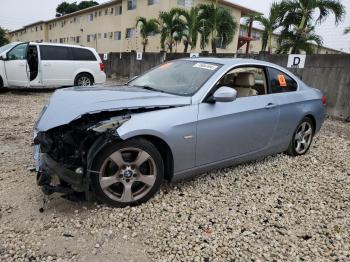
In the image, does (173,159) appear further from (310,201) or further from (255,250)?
(310,201)

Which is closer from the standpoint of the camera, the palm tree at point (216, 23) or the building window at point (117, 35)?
the palm tree at point (216, 23)

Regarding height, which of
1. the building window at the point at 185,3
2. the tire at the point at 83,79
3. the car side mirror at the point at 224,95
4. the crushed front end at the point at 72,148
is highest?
the building window at the point at 185,3

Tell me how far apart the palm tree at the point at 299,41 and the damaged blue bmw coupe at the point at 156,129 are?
1105cm

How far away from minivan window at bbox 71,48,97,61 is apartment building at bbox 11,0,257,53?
41.7 feet

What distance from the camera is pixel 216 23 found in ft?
60.9

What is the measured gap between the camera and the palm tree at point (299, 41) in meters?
14.1

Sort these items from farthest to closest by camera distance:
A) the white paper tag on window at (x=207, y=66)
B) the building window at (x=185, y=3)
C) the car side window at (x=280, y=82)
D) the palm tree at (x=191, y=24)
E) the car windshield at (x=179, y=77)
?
the building window at (x=185, y=3) → the palm tree at (x=191, y=24) → the car side window at (x=280, y=82) → the white paper tag on window at (x=207, y=66) → the car windshield at (x=179, y=77)

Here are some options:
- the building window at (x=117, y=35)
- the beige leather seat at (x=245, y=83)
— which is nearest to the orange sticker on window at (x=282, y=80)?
the beige leather seat at (x=245, y=83)

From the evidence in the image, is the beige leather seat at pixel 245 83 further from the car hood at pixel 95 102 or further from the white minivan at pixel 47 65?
the white minivan at pixel 47 65

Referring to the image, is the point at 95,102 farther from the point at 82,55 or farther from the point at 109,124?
the point at 82,55

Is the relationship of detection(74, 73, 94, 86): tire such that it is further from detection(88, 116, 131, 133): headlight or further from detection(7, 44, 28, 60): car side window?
detection(88, 116, 131, 133): headlight

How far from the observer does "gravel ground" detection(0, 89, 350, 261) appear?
2.64 meters

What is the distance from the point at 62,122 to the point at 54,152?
36cm

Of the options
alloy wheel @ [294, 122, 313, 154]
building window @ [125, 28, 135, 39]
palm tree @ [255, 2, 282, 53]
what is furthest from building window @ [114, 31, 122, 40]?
alloy wheel @ [294, 122, 313, 154]
